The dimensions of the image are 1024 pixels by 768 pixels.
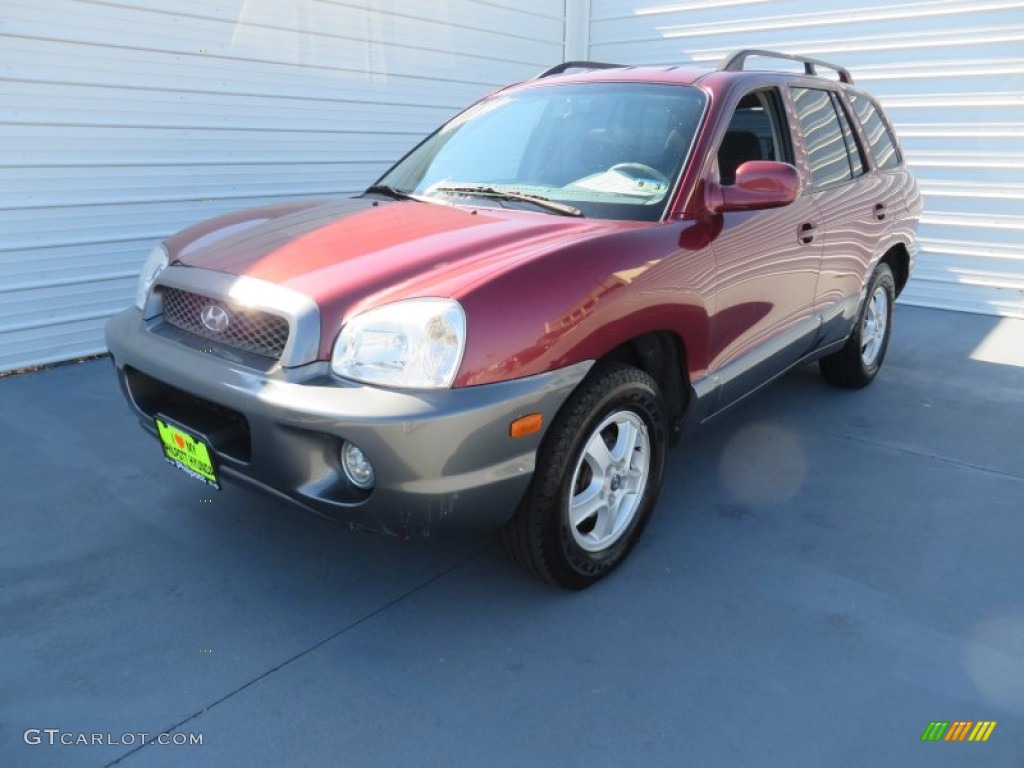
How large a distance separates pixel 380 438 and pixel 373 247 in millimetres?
757

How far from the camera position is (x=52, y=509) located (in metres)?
3.10

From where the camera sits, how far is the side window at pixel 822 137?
11.8 ft

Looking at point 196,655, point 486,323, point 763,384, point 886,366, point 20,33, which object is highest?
point 20,33

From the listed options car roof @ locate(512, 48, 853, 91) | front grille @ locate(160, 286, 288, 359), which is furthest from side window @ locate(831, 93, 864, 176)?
front grille @ locate(160, 286, 288, 359)

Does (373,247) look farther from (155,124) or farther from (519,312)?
(155,124)

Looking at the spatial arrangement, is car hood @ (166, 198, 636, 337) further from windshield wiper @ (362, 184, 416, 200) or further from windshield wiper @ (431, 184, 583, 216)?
windshield wiper @ (362, 184, 416, 200)

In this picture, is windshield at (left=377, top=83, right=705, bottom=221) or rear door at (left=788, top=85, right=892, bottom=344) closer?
windshield at (left=377, top=83, right=705, bottom=221)

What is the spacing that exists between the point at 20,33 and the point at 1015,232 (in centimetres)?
778

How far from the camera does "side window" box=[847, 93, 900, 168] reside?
4.30 metres

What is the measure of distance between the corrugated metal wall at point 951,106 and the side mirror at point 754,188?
5.24 meters

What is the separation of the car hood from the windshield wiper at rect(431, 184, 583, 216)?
0.06 metres

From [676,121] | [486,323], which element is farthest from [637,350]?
[676,121]

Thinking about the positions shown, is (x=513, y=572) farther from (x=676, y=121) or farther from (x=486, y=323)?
(x=676, y=121)

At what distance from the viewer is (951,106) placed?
6.86 meters
